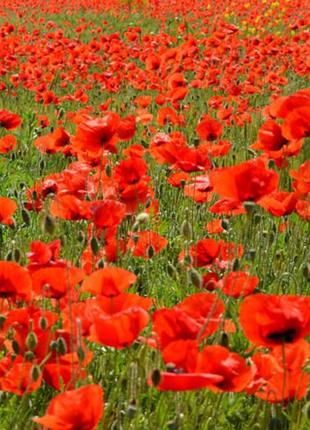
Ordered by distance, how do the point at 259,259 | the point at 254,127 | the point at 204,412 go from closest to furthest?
the point at 204,412, the point at 259,259, the point at 254,127

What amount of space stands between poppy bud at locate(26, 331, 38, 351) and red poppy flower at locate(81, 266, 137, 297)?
18 centimetres

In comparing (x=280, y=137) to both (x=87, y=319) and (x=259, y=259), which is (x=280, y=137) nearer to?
(x=259, y=259)

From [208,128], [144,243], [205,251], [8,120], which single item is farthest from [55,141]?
[205,251]

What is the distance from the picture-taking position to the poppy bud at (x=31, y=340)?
68.3 inches

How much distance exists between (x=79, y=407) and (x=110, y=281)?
1.05 ft

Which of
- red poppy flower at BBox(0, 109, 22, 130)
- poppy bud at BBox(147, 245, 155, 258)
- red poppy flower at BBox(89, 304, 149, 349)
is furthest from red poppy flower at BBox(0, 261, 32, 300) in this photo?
red poppy flower at BBox(0, 109, 22, 130)

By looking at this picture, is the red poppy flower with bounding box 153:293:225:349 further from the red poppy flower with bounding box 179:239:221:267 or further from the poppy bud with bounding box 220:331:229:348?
the red poppy flower with bounding box 179:239:221:267

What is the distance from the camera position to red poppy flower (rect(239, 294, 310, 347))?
1.48 m

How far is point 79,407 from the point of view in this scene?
143 centimetres

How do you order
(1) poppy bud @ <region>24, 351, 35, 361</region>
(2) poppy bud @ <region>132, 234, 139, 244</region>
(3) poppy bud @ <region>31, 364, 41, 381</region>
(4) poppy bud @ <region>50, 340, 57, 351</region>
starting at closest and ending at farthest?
(3) poppy bud @ <region>31, 364, 41, 381</region> < (1) poppy bud @ <region>24, 351, 35, 361</region> < (4) poppy bud @ <region>50, 340, 57, 351</region> < (2) poppy bud @ <region>132, 234, 139, 244</region>

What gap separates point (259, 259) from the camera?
11.1 ft

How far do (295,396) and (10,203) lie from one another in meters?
1.04

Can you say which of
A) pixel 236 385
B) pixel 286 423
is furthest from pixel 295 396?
pixel 286 423

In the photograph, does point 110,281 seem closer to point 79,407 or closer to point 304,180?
point 79,407
